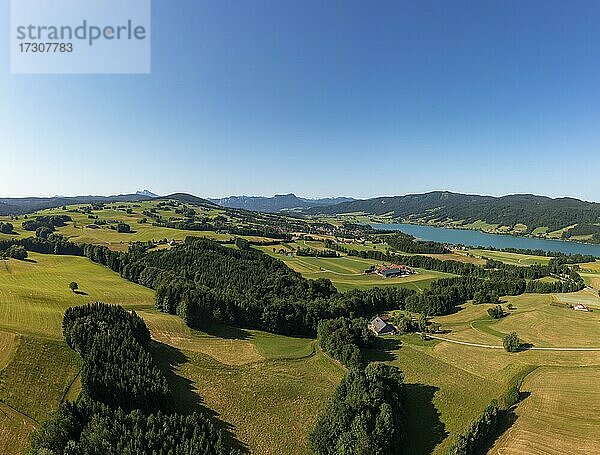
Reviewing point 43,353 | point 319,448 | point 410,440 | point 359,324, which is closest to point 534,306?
point 359,324

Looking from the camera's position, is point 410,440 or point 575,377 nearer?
point 410,440

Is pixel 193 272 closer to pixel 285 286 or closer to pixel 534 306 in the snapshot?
pixel 285 286

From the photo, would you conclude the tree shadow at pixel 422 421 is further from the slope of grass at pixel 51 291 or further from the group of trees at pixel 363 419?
the slope of grass at pixel 51 291

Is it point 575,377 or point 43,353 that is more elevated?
point 43,353

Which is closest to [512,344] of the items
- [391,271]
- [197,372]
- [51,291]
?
[197,372]

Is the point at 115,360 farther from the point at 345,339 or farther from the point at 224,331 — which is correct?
the point at 345,339

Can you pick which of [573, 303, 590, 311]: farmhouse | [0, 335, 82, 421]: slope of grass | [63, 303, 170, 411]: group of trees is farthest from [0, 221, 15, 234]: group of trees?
[573, 303, 590, 311]: farmhouse
